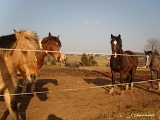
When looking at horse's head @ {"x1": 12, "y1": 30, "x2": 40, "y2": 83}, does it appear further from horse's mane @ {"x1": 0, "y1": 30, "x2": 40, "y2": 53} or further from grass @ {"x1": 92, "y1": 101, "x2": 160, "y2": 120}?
grass @ {"x1": 92, "y1": 101, "x2": 160, "y2": 120}

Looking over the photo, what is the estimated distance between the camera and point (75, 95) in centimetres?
875

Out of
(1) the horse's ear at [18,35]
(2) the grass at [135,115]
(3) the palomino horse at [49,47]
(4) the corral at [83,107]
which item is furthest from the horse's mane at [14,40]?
(3) the palomino horse at [49,47]

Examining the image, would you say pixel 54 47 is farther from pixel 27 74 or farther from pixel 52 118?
pixel 27 74

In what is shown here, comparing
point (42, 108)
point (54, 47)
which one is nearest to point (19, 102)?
point (42, 108)

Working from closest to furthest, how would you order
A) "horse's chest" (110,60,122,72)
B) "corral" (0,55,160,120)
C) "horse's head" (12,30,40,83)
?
"horse's head" (12,30,40,83), "corral" (0,55,160,120), "horse's chest" (110,60,122,72)

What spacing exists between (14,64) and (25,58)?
351 millimetres

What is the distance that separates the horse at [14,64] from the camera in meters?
4.39

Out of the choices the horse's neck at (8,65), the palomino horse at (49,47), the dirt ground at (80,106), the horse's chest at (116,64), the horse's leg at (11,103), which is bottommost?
the dirt ground at (80,106)

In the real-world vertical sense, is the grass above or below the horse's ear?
below

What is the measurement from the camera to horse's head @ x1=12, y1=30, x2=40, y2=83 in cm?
438

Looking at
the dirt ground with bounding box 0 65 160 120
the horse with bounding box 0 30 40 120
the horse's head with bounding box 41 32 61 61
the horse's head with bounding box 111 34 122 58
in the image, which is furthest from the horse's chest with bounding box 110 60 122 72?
the horse with bounding box 0 30 40 120

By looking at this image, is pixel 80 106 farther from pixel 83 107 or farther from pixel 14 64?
pixel 14 64

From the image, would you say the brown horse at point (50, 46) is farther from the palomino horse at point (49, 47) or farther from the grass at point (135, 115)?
the grass at point (135, 115)

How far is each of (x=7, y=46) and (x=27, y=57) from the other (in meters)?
0.63
